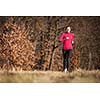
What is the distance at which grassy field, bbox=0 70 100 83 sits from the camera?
7.09m

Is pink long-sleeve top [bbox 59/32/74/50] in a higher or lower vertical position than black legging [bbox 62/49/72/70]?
higher

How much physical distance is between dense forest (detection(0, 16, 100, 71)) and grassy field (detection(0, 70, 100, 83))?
74mm

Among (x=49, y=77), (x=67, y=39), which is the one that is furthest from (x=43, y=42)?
(x=49, y=77)

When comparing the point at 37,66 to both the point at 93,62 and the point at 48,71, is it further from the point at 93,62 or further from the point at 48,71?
the point at 93,62

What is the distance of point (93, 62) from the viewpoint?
7.12 meters

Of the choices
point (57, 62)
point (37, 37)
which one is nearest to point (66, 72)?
point (57, 62)

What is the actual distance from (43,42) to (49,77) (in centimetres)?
48

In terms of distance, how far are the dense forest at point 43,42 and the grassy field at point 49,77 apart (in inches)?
2.9

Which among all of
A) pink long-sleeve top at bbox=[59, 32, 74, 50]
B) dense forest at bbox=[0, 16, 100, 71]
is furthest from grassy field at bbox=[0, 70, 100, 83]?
pink long-sleeve top at bbox=[59, 32, 74, 50]

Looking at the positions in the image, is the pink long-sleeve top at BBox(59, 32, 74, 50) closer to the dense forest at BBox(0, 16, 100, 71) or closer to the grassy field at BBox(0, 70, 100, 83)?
the dense forest at BBox(0, 16, 100, 71)

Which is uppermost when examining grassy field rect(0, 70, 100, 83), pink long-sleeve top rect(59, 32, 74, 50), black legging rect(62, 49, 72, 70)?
pink long-sleeve top rect(59, 32, 74, 50)

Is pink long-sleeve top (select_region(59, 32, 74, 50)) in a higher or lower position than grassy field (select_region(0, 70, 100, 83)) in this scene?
higher

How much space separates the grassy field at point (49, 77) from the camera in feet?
23.3
